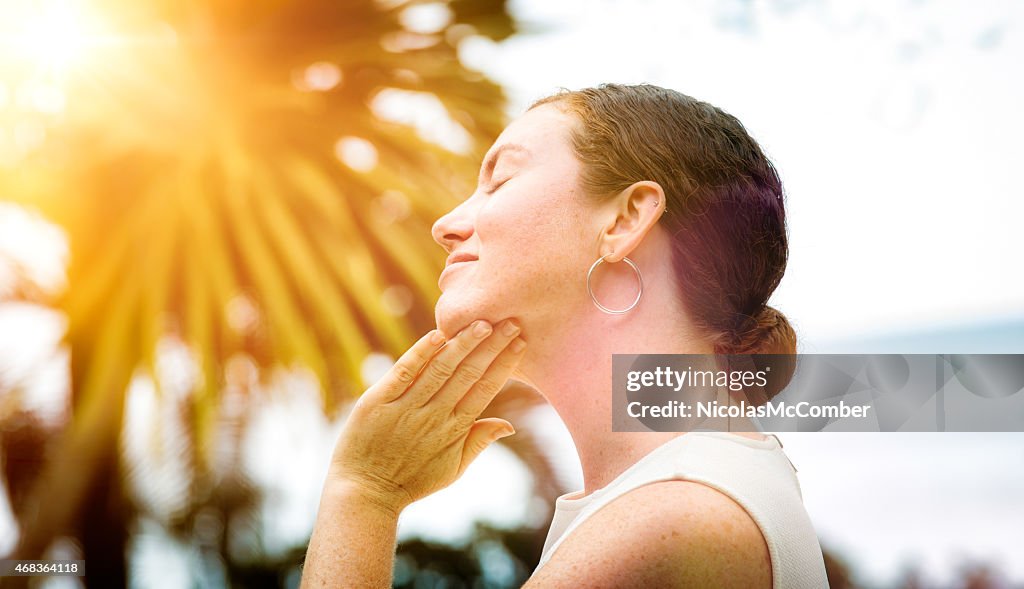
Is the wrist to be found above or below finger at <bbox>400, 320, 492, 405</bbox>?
below

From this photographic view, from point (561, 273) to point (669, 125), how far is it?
0.24 metres

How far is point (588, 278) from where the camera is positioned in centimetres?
109

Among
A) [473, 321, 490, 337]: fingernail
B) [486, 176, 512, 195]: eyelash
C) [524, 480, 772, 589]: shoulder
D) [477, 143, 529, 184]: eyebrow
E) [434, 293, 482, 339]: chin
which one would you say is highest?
[477, 143, 529, 184]: eyebrow

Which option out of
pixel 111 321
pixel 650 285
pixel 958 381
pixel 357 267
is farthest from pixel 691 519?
pixel 111 321

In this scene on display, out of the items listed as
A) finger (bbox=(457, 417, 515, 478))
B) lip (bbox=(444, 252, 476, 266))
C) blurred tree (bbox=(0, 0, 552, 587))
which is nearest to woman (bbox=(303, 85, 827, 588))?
lip (bbox=(444, 252, 476, 266))

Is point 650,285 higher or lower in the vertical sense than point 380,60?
lower

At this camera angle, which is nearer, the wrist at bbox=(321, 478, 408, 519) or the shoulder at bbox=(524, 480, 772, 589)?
the shoulder at bbox=(524, 480, 772, 589)

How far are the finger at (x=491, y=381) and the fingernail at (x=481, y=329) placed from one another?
0.17ft

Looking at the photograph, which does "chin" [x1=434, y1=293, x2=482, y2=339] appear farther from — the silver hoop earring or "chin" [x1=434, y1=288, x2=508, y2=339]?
the silver hoop earring

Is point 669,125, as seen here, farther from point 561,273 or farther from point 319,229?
point 319,229

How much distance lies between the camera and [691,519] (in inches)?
31.7

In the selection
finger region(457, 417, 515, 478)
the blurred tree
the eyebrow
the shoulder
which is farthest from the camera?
the blurred tree

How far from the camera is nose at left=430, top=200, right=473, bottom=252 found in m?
1.17

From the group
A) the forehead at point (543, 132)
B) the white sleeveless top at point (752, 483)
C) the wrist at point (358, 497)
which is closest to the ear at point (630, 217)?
the forehead at point (543, 132)
